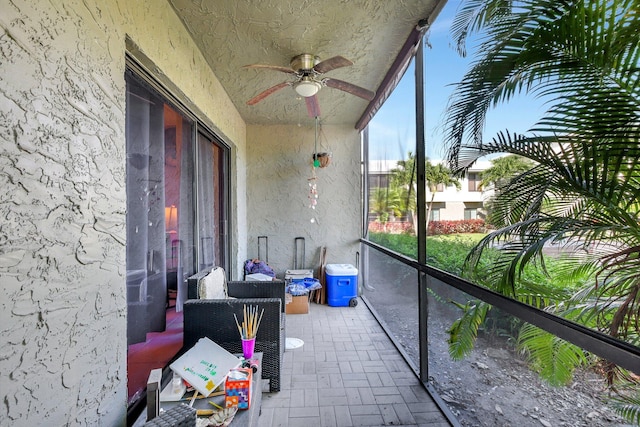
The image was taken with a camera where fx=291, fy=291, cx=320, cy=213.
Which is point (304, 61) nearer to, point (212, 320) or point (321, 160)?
point (321, 160)

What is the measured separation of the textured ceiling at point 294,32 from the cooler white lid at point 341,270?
253cm

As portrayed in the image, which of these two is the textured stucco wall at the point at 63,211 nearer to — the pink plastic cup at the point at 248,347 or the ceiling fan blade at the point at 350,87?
the pink plastic cup at the point at 248,347

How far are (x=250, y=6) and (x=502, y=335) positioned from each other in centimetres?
252

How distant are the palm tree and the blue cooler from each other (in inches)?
122

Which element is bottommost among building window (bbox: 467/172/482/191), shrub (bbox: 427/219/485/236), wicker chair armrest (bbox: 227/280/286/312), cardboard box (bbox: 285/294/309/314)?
cardboard box (bbox: 285/294/309/314)

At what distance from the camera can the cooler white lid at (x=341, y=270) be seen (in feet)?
14.0

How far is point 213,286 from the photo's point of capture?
2.45 m

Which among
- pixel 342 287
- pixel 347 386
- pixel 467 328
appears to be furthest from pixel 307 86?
pixel 342 287

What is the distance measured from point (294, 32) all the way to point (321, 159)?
225 cm

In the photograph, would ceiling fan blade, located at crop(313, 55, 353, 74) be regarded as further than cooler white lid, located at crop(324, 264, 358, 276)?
No

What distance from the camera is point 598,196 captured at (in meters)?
0.87

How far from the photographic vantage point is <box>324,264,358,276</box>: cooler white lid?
4277mm

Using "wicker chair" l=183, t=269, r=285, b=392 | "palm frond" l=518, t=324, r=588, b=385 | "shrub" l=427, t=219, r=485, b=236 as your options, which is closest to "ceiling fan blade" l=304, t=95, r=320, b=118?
"shrub" l=427, t=219, r=485, b=236

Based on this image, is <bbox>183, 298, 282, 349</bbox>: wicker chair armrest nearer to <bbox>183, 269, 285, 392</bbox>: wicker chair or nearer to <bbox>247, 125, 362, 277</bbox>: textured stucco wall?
<bbox>183, 269, 285, 392</bbox>: wicker chair
